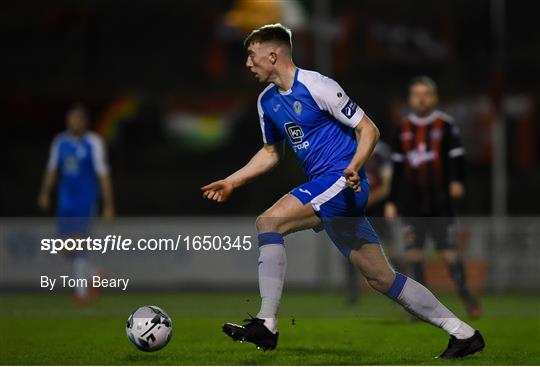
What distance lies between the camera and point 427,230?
440 inches

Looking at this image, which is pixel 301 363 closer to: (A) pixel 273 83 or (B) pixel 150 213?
(A) pixel 273 83

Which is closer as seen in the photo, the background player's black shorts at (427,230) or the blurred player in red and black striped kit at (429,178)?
the blurred player in red and black striped kit at (429,178)

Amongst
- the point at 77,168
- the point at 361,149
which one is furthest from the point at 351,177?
the point at 77,168

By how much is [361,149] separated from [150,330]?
163cm

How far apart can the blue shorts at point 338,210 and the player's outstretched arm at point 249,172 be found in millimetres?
366

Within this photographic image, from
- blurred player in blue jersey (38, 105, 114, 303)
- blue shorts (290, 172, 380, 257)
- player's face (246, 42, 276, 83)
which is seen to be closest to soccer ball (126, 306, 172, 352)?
blue shorts (290, 172, 380, 257)

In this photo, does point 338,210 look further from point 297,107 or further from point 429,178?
point 429,178

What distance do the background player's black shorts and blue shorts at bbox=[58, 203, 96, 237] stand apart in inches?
163

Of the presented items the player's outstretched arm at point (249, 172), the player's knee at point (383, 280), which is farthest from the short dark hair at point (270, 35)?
the player's knee at point (383, 280)

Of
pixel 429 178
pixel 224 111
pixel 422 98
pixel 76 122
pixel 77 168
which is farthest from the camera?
pixel 224 111

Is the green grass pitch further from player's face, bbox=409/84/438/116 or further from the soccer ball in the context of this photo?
player's face, bbox=409/84/438/116

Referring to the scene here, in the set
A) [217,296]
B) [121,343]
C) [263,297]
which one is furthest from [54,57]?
[263,297]

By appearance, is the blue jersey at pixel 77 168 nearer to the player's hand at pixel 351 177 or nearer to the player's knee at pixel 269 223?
the player's knee at pixel 269 223

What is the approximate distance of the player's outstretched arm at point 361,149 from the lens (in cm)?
698
